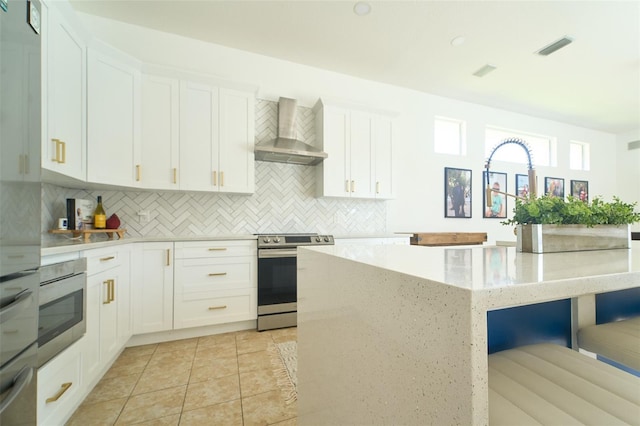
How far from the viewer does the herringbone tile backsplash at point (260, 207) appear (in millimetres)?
2609

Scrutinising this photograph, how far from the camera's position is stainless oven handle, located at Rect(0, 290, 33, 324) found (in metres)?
0.71

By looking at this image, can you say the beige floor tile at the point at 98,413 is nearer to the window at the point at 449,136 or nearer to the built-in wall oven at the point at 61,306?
the built-in wall oven at the point at 61,306

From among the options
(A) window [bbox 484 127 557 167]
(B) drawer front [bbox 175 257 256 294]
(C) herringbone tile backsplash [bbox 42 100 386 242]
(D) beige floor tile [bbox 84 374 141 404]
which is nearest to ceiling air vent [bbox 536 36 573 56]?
(A) window [bbox 484 127 557 167]

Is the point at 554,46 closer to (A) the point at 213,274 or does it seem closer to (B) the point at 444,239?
(B) the point at 444,239

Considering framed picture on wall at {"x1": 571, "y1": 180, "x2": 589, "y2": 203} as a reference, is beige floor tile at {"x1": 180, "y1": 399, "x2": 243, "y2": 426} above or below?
below

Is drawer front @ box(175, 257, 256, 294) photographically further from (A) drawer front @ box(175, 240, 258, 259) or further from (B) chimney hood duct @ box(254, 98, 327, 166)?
(B) chimney hood duct @ box(254, 98, 327, 166)

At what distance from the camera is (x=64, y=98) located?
1790 mm

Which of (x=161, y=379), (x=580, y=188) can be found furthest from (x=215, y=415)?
(x=580, y=188)

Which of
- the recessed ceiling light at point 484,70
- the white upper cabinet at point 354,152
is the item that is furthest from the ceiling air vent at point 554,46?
the white upper cabinet at point 354,152

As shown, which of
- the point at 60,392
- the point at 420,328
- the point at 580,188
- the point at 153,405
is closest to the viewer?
the point at 420,328

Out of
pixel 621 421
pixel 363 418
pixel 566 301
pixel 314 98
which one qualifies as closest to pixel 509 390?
pixel 621 421

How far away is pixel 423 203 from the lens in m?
4.05

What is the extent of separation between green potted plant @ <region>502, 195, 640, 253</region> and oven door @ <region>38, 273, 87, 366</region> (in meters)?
2.07

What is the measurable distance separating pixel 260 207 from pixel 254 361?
1.69 m
